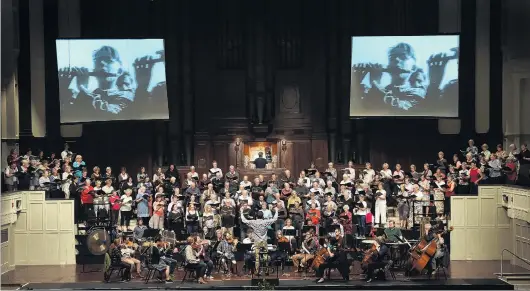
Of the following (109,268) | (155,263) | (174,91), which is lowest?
(109,268)

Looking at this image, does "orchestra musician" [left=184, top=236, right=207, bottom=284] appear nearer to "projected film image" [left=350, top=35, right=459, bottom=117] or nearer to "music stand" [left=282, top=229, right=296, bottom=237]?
"music stand" [left=282, top=229, right=296, bottom=237]

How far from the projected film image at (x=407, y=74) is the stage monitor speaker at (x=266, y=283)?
343 inches

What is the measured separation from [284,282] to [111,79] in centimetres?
953

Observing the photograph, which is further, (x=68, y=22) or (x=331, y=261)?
(x=68, y=22)

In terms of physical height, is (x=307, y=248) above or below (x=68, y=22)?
below

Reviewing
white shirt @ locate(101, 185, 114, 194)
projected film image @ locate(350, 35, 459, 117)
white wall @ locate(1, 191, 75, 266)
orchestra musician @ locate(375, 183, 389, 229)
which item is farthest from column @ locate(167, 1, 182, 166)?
orchestra musician @ locate(375, 183, 389, 229)

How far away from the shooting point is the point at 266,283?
66.6 ft

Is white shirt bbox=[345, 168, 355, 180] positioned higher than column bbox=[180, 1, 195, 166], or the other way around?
column bbox=[180, 1, 195, 166]

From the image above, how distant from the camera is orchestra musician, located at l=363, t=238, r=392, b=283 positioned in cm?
2086

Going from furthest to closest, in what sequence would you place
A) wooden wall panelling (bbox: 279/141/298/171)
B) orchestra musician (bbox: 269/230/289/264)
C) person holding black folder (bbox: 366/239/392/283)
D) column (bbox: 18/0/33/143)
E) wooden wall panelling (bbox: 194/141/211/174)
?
1. wooden wall panelling (bbox: 279/141/298/171)
2. wooden wall panelling (bbox: 194/141/211/174)
3. column (bbox: 18/0/33/143)
4. orchestra musician (bbox: 269/230/289/264)
5. person holding black folder (bbox: 366/239/392/283)

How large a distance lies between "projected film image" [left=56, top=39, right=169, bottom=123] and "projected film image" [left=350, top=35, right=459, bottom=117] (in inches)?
224

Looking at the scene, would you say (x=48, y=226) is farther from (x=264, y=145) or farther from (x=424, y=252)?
(x=424, y=252)

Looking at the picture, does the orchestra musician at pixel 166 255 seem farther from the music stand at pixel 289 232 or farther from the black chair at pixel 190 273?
the music stand at pixel 289 232

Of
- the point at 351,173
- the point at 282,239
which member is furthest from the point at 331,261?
the point at 351,173
